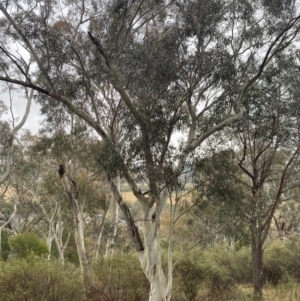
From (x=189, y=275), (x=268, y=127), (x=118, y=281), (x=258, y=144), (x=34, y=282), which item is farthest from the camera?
(x=258, y=144)

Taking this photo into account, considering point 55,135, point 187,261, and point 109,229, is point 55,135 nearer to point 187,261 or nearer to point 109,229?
point 109,229

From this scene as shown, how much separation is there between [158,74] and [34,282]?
5.51 m

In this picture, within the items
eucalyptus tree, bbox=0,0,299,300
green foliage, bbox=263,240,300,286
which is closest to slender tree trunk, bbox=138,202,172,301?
eucalyptus tree, bbox=0,0,299,300

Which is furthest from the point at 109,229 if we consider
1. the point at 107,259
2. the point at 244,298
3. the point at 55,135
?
the point at 244,298

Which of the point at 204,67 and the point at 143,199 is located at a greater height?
the point at 204,67

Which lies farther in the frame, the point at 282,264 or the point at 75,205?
the point at 282,264

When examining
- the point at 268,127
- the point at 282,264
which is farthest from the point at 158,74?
the point at 282,264

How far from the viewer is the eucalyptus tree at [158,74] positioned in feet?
29.1

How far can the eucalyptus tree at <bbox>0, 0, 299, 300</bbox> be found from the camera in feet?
29.1

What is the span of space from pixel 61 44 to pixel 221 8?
4.16m

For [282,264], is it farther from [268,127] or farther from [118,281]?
[118,281]

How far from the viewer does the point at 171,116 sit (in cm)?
929

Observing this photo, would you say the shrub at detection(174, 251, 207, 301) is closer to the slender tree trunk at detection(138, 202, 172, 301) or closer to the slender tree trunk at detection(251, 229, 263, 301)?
the slender tree trunk at detection(251, 229, 263, 301)

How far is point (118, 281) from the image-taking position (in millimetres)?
10023
